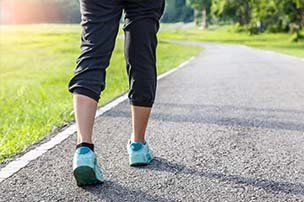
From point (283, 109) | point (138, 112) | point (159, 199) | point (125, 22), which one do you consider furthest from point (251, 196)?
point (283, 109)

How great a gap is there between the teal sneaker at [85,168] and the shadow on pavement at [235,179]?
0.49 metres

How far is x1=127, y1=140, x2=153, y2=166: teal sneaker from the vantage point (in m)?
3.09

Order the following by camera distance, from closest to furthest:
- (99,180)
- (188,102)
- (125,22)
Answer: (99,180) < (125,22) < (188,102)

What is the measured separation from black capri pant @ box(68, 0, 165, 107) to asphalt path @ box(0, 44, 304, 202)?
1.45ft

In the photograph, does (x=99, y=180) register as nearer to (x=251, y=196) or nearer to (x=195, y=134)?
(x=251, y=196)

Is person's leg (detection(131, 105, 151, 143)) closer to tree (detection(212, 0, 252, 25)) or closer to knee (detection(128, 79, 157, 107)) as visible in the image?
knee (detection(128, 79, 157, 107))

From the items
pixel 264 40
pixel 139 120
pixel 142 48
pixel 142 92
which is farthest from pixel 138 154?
pixel 264 40

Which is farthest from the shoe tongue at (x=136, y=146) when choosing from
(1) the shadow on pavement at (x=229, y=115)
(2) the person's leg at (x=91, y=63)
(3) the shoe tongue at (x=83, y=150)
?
(1) the shadow on pavement at (x=229, y=115)

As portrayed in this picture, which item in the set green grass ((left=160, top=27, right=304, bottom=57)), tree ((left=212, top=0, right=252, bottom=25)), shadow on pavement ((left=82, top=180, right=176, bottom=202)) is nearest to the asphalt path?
shadow on pavement ((left=82, top=180, right=176, bottom=202))

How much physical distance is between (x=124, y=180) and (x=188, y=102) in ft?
11.3

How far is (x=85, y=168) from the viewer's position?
2.60 m

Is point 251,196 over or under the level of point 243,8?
over

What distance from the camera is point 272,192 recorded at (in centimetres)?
260

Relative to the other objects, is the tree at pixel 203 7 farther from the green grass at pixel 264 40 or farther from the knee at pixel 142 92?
the knee at pixel 142 92
